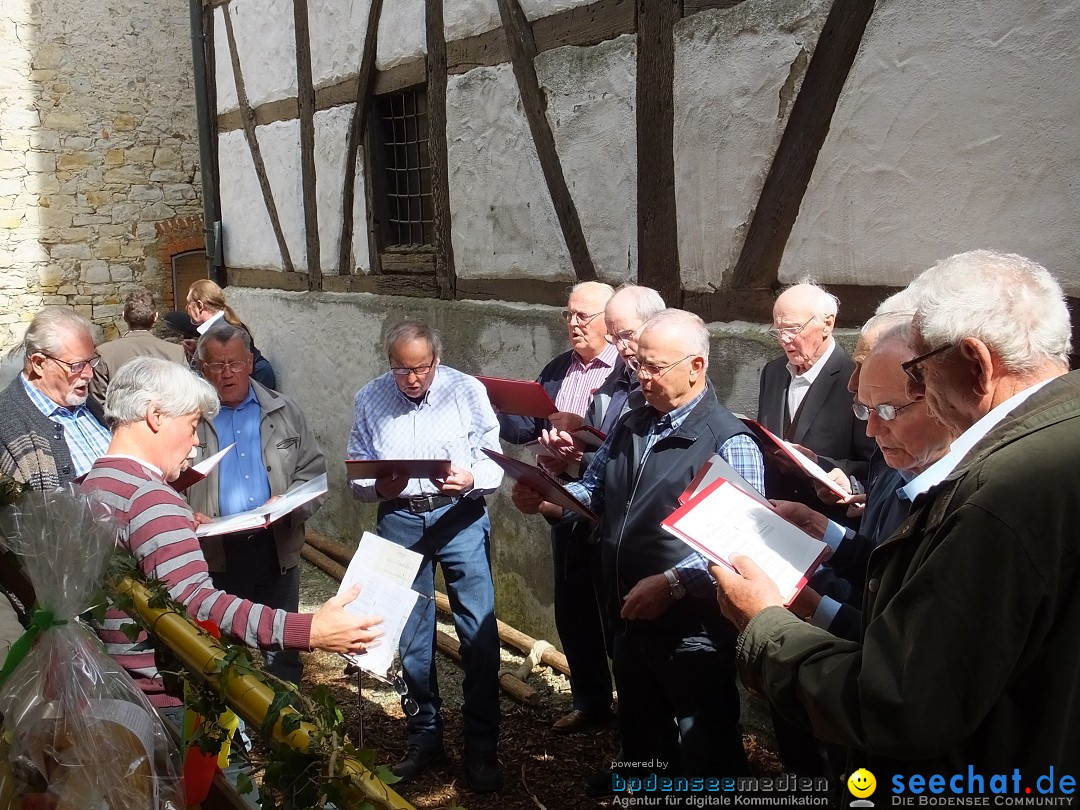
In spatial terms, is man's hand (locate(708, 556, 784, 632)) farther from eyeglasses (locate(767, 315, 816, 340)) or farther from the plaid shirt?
eyeglasses (locate(767, 315, 816, 340))

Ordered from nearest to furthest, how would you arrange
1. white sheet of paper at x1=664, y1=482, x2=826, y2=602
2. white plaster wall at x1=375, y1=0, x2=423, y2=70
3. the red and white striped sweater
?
white sheet of paper at x1=664, y1=482, x2=826, y2=602 → the red and white striped sweater → white plaster wall at x1=375, y1=0, x2=423, y2=70

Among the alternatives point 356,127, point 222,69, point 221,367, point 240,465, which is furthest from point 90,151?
point 240,465

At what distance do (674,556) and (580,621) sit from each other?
1.45 meters

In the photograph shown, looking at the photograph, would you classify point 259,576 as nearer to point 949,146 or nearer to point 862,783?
point 862,783

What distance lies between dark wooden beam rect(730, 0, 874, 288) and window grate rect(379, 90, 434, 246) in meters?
2.90

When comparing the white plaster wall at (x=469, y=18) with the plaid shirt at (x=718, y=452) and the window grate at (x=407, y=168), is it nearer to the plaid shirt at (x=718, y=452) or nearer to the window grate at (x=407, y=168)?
the window grate at (x=407, y=168)

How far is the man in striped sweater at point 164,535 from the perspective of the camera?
8.03 ft

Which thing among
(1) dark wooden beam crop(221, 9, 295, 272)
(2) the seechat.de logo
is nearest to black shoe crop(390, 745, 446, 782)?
(2) the seechat.de logo

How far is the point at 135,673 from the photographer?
2.61 metres

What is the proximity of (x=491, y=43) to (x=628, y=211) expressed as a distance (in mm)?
1449

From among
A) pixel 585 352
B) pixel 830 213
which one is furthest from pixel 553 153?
pixel 830 213

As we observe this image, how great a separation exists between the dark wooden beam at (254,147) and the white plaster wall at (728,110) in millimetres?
4520

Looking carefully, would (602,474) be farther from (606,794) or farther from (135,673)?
(135,673)

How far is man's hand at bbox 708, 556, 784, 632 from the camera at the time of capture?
2020 millimetres
